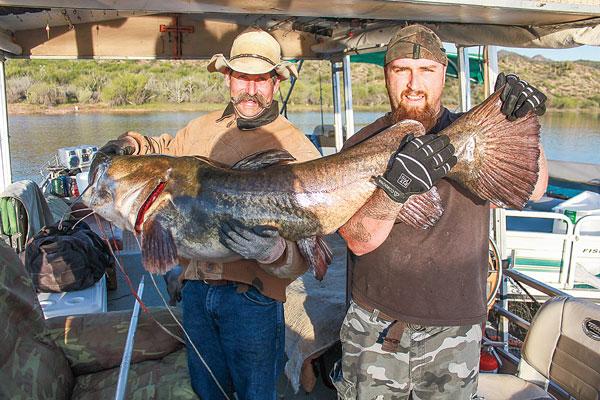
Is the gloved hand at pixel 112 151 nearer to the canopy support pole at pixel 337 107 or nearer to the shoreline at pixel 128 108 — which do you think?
the canopy support pole at pixel 337 107

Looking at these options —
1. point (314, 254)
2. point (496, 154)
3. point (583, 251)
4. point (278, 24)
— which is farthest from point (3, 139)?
point (583, 251)

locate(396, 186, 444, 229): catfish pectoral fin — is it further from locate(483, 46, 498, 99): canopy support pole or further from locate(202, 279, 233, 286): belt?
locate(483, 46, 498, 99): canopy support pole

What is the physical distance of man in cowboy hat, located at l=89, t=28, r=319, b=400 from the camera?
2.41 m

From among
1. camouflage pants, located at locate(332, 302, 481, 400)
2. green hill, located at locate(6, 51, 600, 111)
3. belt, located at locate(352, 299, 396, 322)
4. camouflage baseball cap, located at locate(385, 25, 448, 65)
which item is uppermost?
green hill, located at locate(6, 51, 600, 111)

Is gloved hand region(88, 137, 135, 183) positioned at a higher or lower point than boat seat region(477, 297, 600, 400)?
higher

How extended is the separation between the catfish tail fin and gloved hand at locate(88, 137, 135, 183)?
166 cm

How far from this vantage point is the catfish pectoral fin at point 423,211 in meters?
2.17

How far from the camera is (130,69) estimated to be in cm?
4531

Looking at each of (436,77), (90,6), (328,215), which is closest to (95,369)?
(328,215)

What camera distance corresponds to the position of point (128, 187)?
8.09 feet

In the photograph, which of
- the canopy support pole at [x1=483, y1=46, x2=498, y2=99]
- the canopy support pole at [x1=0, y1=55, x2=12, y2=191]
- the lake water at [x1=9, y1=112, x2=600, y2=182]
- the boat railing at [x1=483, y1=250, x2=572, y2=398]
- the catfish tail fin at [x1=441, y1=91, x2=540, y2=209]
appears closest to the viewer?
the catfish tail fin at [x1=441, y1=91, x2=540, y2=209]

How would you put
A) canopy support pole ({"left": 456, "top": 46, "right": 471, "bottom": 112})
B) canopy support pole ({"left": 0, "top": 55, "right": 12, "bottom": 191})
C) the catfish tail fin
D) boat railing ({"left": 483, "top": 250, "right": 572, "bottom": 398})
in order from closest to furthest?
1. the catfish tail fin
2. boat railing ({"left": 483, "top": 250, "right": 572, "bottom": 398})
3. canopy support pole ({"left": 456, "top": 46, "right": 471, "bottom": 112})
4. canopy support pole ({"left": 0, "top": 55, "right": 12, "bottom": 191})

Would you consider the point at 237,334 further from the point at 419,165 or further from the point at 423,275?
the point at 419,165

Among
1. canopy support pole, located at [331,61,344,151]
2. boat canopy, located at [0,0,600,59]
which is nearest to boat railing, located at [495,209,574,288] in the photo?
boat canopy, located at [0,0,600,59]
